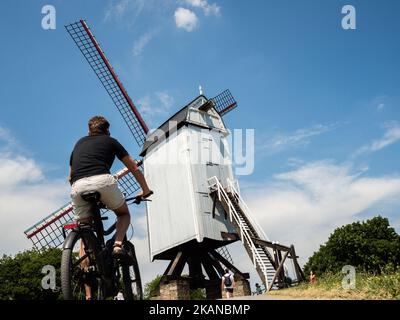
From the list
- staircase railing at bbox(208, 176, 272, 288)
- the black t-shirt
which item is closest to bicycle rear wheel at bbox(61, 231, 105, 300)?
the black t-shirt

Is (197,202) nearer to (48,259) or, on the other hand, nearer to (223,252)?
(223,252)

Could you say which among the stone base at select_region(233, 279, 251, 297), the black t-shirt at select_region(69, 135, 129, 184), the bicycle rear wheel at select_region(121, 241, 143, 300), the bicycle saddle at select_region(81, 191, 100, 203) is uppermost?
the black t-shirt at select_region(69, 135, 129, 184)

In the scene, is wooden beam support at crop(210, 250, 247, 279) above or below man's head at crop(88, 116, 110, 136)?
below

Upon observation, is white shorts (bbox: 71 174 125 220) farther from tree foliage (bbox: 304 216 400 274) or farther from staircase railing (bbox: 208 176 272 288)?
tree foliage (bbox: 304 216 400 274)

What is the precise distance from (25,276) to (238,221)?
1095 inches

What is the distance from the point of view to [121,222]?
178 inches

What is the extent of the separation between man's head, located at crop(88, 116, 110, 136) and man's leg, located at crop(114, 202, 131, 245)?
0.88m

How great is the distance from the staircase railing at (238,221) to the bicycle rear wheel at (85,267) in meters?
15.1

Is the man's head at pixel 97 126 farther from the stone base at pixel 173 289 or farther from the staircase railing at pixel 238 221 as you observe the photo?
the stone base at pixel 173 289

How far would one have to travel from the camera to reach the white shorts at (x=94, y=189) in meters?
4.19

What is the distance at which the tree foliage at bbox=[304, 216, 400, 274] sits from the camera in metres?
38.8

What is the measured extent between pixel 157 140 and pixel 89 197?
2104 centimetres

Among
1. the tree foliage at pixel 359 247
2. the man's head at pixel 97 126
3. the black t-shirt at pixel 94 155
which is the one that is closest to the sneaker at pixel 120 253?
the black t-shirt at pixel 94 155
